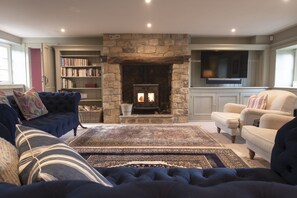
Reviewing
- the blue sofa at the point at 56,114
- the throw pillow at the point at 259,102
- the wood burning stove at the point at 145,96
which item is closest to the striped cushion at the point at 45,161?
the blue sofa at the point at 56,114

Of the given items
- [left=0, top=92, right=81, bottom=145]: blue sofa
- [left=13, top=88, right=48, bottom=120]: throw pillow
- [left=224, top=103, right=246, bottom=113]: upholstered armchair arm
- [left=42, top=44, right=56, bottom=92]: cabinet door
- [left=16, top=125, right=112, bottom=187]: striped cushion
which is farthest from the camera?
[left=42, top=44, right=56, bottom=92]: cabinet door

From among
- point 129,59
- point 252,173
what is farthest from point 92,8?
point 252,173

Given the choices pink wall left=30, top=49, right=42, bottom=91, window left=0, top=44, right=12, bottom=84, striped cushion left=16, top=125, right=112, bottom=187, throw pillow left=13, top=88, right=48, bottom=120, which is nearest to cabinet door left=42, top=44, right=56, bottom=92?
pink wall left=30, top=49, right=42, bottom=91

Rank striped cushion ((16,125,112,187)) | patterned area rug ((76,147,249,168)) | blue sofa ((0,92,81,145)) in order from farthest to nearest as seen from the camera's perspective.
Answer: blue sofa ((0,92,81,145))
patterned area rug ((76,147,249,168))
striped cushion ((16,125,112,187))

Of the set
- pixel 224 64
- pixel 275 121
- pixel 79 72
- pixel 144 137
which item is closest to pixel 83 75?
pixel 79 72

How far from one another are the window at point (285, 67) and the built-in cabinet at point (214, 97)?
0.46 m

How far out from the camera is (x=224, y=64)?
5473mm

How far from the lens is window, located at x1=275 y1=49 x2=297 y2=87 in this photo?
5180 mm

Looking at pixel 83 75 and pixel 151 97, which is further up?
pixel 83 75

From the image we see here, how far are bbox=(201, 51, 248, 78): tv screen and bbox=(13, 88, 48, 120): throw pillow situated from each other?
4.08 meters

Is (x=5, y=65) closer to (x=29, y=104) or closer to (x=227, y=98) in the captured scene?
(x=29, y=104)

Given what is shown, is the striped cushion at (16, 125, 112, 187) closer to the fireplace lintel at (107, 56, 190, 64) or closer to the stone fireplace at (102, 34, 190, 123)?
the stone fireplace at (102, 34, 190, 123)

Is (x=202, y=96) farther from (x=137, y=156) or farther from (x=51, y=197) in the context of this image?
(x=51, y=197)

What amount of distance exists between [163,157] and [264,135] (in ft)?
4.06
